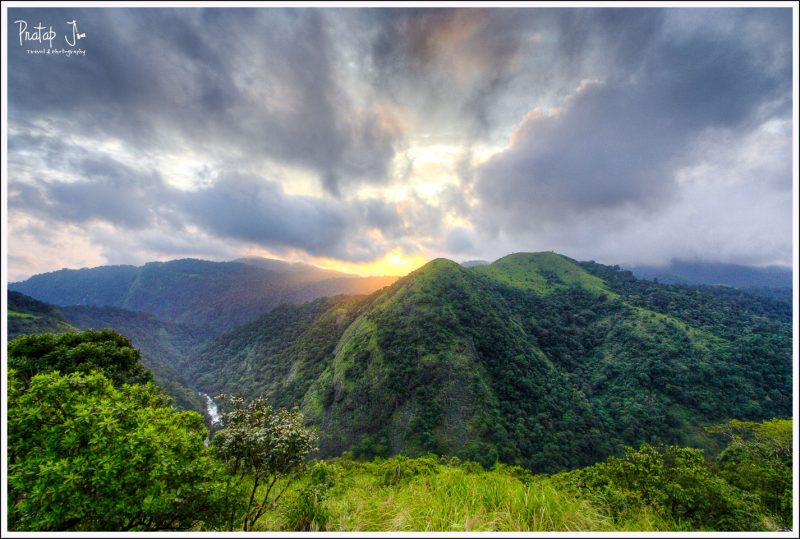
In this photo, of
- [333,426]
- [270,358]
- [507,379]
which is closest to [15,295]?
[270,358]

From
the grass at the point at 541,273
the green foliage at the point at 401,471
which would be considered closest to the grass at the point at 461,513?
the green foliage at the point at 401,471

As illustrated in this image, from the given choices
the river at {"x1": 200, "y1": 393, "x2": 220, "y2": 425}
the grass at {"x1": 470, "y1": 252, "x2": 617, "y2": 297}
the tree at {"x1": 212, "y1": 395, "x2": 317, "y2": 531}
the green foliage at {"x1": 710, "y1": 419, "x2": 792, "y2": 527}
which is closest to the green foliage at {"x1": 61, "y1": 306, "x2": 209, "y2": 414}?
the river at {"x1": 200, "y1": 393, "x2": 220, "y2": 425}

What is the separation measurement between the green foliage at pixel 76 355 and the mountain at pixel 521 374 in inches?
1364

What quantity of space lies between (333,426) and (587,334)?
69.1 meters

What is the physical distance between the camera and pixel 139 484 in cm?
416

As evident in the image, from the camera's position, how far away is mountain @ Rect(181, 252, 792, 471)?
165 ft

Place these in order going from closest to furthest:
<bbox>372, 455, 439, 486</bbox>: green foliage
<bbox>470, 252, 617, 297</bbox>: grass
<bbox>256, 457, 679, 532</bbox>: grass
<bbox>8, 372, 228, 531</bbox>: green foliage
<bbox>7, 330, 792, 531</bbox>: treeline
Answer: <bbox>8, 372, 228, 531</bbox>: green foliage, <bbox>7, 330, 792, 531</bbox>: treeline, <bbox>256, 457, 679, 532</bbox>: grass, <bbox>372, 455, 439, 486</bbox>: green foliage, <bbox>470, 252, 617, 297</bbox>: grass

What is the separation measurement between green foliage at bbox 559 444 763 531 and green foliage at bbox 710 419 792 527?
2.29 meters

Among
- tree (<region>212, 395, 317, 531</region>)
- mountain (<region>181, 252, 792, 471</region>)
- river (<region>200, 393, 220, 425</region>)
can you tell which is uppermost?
tree (<region>212, 395, 317, 531</region>)

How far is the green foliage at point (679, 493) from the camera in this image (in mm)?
7598

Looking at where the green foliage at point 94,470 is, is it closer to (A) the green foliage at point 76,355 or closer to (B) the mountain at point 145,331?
(A) the green foliage at point 76,355

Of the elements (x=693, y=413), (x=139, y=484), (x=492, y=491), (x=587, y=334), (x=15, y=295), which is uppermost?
(x=15, y=295)

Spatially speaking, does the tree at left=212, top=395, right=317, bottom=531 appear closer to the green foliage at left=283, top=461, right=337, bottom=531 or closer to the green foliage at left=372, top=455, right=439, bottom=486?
the green foliage at left=283, top=461, right=337, bottom=531

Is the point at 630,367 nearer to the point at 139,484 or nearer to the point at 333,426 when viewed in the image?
the point at 333,426
